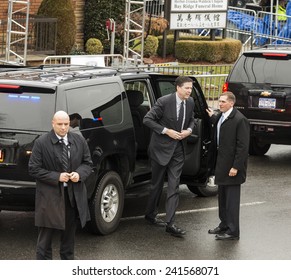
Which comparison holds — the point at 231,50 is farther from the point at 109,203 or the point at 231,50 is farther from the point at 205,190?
the point at 109,203

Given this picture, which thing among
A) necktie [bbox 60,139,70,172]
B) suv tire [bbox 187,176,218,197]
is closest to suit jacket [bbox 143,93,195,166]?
suv tire [bbox 187,176,218,197]

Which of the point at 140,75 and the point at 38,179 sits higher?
the point at 140,75

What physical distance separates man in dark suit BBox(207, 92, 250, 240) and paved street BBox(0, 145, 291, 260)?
0.93 ft

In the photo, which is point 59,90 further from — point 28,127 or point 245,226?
point 245,226

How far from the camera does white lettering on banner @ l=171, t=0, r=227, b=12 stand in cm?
2512

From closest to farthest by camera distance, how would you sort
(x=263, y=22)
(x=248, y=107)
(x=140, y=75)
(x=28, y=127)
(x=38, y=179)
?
(x=38, y=179) → (x=28, y=127) → (x=140, y=75) → (x=248, y=107) → (x=263, y=22)

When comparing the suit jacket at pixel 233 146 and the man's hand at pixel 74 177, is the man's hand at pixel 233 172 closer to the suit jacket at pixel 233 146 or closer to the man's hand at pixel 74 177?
the suit jacket at pixel 233 146

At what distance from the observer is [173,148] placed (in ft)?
35.3

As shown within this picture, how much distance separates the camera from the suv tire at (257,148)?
16.2 metres

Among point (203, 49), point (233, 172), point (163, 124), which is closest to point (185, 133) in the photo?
point (163, 124)

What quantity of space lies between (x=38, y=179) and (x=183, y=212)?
12.2 ft

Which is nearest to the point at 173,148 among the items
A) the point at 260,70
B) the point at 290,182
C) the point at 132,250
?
the point at 132,250

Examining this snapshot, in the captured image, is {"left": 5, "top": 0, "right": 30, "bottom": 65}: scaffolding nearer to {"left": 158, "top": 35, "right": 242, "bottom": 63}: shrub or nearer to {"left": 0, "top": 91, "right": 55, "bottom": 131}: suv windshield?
{"left": 158, "top": 35, "right": 242, "bottom": 63}: shrub

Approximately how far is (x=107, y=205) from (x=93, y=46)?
51.1ft
